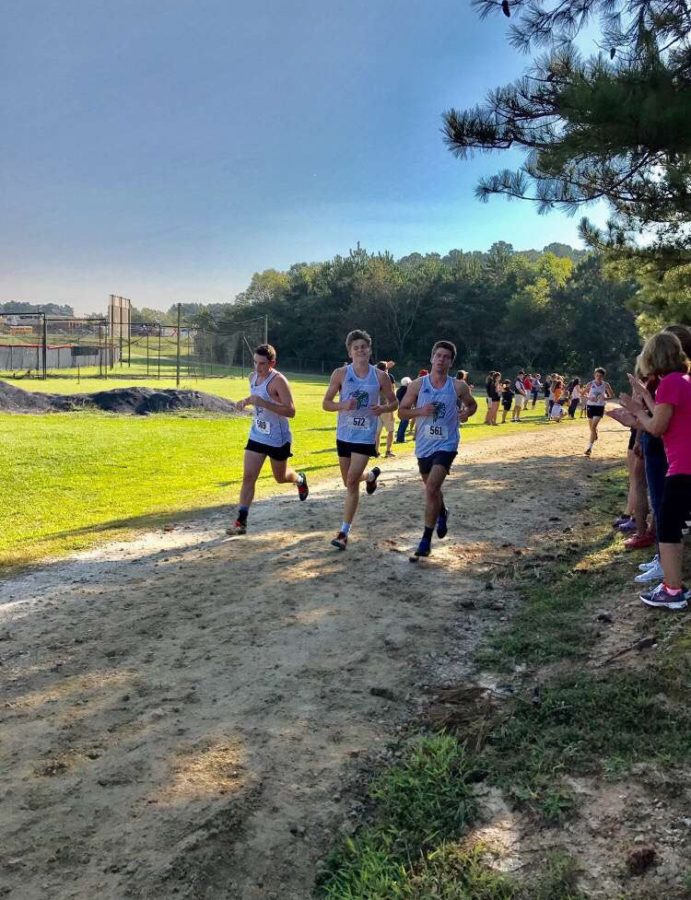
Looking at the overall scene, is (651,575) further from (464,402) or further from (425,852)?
(425,852)

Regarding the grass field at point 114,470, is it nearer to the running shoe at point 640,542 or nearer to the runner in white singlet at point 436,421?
the runner in white singlet at point 436,421

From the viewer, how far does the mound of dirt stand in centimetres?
2370

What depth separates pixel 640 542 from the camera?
22.0ft

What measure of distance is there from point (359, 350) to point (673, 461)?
10.7 ft

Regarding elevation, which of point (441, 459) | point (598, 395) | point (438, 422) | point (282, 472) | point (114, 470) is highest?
point (598, 395)

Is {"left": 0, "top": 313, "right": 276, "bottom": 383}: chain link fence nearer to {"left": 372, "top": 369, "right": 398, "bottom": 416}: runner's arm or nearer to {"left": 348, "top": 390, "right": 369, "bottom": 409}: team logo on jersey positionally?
{"left": 372, "top": 369, "right": 398, "bottom": 416}: runner's arm

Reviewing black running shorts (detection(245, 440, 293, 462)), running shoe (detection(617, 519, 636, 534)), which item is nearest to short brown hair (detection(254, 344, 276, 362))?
black running shorts (detection(245, 440, 293, 462))

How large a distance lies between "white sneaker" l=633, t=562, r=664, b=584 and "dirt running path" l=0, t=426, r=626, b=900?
1137mm

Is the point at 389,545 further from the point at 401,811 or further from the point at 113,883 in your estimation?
the point at 113,883

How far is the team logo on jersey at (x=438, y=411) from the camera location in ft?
22.2

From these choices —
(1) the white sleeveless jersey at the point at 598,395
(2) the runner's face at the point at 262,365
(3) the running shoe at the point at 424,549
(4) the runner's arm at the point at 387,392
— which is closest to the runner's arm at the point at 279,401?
(2) the runner's face at the point at 262,365

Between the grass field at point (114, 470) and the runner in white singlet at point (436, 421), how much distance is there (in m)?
3.80

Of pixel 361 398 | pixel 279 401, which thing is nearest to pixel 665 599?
pixel 361 398

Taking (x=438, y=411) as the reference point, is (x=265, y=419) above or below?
below
